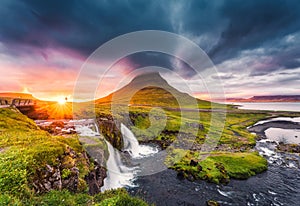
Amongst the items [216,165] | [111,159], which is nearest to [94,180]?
[111,159]

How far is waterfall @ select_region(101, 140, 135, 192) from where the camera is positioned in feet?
82.4

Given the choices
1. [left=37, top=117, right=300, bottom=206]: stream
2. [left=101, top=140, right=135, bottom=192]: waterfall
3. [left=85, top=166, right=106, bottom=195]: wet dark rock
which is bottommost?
[left=37, top=117, right=300, bottom=206]: stream

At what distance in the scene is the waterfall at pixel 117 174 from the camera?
2511 centimetres

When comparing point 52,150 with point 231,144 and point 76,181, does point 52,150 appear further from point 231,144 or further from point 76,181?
point 231,144

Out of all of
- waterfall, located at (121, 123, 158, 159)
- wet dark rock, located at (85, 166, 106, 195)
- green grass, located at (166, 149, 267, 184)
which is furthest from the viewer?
waterfall, located at (121, 123, 158, 159)

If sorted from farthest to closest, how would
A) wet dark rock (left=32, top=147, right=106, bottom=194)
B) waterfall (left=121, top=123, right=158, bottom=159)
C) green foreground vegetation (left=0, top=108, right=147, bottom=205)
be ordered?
waterfall (left=121, top=123, right=158, bottom=159), wet dark rock (left=32, top=147, right=106, bottom=194), green foreground vegetation (left=0, top=108, right=147, bottom=205)

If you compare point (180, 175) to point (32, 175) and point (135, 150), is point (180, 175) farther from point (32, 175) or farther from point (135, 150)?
point (32, 175)

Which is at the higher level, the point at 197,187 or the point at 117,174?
the point at 117,174

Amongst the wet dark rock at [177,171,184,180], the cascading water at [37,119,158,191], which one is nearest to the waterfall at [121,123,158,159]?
the cascading water at [37,119,158,191]

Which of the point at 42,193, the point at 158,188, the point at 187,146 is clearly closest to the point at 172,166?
the point at 158,188

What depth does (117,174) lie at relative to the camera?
28453mm

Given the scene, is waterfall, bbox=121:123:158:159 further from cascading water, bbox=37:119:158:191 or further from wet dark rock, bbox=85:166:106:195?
wet dark rock, bbox=85:166:106:195

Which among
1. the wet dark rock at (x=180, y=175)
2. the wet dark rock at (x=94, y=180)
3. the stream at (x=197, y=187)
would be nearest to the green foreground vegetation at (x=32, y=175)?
the wet dark rock at (x=94, y=180)

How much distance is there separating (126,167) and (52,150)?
20992 millimetres
